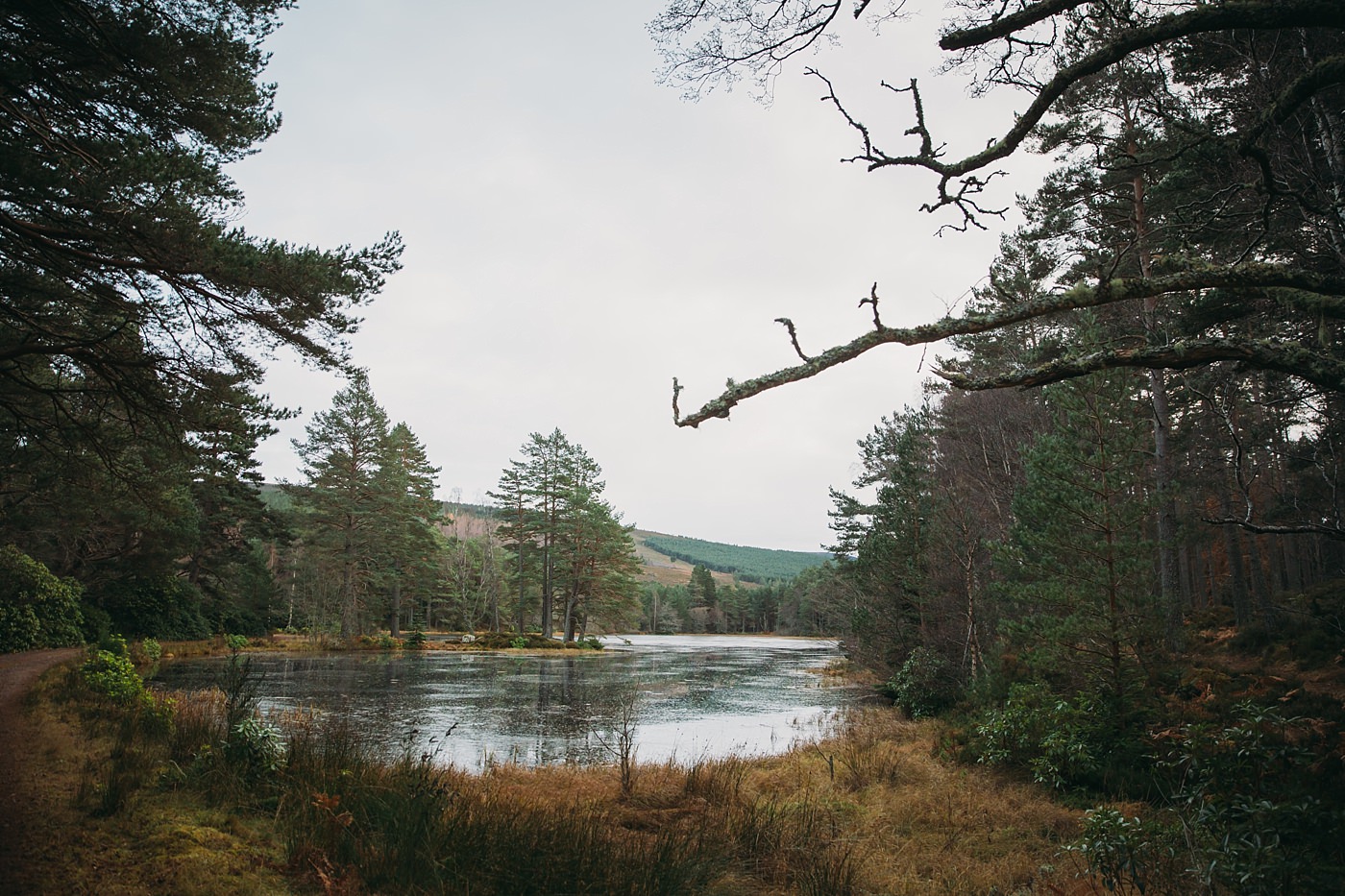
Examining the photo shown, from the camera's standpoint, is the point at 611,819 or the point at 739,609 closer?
the point at 611,819

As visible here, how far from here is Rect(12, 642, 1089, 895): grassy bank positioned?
14.1ft

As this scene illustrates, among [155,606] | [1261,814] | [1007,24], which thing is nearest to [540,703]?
[1261,814]

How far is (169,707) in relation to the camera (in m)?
8.92

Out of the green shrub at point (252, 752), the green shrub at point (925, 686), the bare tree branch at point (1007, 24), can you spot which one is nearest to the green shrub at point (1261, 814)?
the bare tree branch at point (1007, 24)

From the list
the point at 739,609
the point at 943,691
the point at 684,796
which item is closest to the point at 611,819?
the point at 684,796

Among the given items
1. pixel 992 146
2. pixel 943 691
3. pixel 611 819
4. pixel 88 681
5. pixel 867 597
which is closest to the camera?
pixel 992 146

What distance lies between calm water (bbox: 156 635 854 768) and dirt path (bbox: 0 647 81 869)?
2.75 m

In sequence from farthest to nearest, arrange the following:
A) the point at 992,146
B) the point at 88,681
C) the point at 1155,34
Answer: the point at 88,681 → the point at 992,146 → the point at 1155,34

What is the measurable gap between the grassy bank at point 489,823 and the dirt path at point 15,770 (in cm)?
24

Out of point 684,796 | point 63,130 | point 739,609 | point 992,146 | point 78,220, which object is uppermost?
point 63,130

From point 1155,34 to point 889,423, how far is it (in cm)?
3756

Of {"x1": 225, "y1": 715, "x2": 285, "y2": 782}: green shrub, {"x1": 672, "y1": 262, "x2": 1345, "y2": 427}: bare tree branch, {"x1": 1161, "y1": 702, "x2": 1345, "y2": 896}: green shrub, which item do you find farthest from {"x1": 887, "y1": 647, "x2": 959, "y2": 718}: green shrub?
{"x1": 672, "y1": 262, "x2": 1345, "y2": 427}: bare tree branch

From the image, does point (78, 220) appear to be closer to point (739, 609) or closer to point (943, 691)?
point (943, 691)

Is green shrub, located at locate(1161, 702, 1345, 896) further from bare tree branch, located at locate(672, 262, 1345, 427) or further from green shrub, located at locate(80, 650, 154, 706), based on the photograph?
green shrub, located at locate(80, 650, 154, 706)
